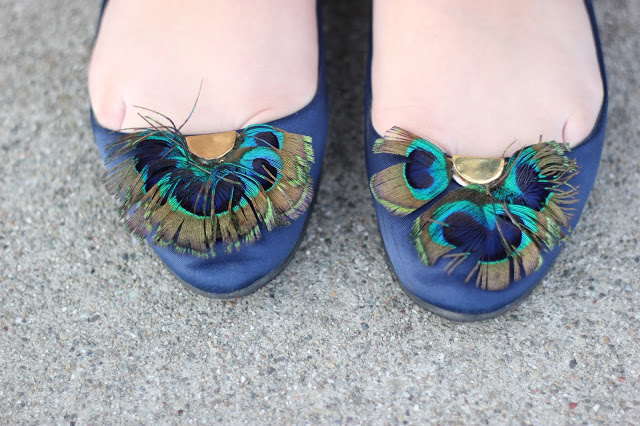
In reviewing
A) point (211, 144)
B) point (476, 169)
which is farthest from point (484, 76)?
point (211, 144)

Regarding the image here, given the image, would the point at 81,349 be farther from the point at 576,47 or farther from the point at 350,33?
the point at 576,47

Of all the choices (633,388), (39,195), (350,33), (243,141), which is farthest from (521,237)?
(39,195)

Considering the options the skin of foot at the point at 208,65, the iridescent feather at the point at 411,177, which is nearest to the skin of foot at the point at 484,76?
the iridescent feather at the point at 411,177

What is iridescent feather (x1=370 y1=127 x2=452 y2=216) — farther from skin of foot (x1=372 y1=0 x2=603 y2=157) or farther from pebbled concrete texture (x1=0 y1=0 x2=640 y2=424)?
pebbled concrete texture (x1=0 y1=0 x2=640 y2=424)

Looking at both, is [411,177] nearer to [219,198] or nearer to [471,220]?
[471,220]

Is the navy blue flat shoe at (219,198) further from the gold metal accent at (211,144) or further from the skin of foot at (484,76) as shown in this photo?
the skin of foot at (484,76)
